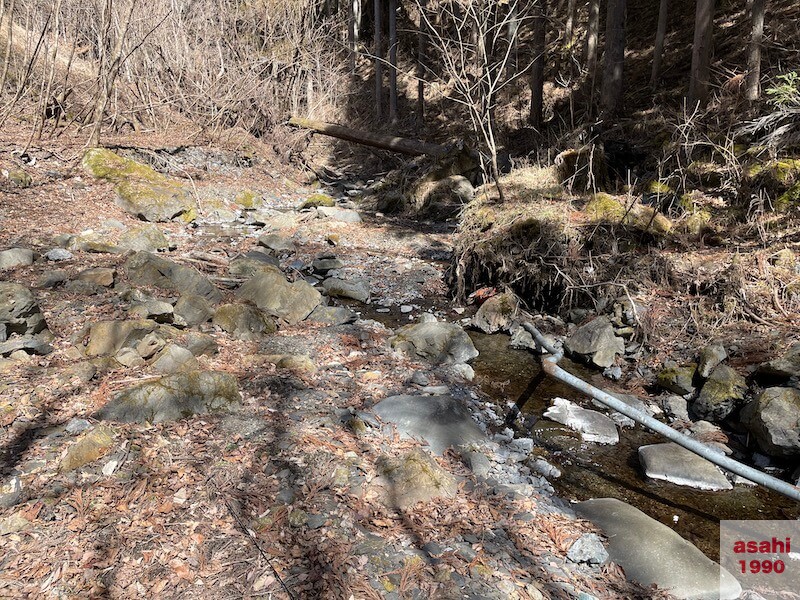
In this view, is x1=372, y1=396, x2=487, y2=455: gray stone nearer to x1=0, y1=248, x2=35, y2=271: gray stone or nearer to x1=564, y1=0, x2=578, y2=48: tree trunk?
x1=0, y1=248, x2=35, y2=271: gray stone

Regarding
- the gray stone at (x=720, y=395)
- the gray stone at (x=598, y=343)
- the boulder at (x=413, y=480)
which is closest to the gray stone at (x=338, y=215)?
the gray stone at (x=598, y=343)

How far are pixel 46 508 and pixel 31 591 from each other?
1.84 feet

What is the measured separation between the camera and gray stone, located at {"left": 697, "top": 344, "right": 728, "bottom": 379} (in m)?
5.34

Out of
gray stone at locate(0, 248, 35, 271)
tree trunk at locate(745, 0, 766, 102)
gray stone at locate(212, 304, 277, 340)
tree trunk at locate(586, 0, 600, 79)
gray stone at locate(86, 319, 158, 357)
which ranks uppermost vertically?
tree trunk at locate(586, 0, 600, 79)

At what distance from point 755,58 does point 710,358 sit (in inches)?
276

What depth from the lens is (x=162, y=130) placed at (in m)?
14.7

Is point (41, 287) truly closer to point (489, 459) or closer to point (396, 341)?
point (396, 341)

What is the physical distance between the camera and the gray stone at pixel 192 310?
577 centimetres

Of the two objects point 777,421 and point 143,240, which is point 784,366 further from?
point 143,240

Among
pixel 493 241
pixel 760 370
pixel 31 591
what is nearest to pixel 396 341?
pixel 493 241

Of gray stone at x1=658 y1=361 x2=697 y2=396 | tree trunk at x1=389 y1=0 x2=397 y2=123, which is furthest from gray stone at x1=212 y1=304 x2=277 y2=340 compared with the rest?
tree trunk at x1=389 y1=0 x2=397 y2=123

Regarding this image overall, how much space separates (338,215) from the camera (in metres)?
12.3

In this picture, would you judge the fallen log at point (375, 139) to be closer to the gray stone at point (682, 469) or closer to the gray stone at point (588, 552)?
the gray stone at point (682, 469)

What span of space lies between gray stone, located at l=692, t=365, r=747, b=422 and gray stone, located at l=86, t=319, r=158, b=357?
5.35 metres
